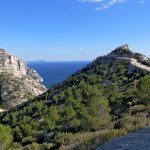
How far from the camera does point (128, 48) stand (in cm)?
11575

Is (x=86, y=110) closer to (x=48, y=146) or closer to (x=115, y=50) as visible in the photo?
(x=48, y=146)

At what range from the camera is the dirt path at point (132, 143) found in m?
13.1

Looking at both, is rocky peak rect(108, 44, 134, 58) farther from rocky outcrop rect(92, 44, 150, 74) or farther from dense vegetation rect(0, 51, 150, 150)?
dense vegetation rect(0, 51, 150, 150)

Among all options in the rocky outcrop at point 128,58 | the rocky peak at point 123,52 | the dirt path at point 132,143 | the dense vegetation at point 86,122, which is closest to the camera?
the dirt path at point 132,143

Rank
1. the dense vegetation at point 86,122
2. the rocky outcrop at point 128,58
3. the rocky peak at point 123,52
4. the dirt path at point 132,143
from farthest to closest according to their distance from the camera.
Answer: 1. the rocky peak at point 123,52
2. the rocky outcrop at point 128,58
3. the dense vegetation at point 86,122
4. the dirt path at point 132,143

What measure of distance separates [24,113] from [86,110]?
4026 centimetres

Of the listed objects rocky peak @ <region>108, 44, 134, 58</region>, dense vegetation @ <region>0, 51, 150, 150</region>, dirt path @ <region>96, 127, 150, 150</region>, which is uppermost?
rocky peak @ <region>108, 44, 134, 58</region>

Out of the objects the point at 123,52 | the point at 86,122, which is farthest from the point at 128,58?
the point at 86,122

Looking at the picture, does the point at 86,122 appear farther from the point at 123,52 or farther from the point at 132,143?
the point at 123,52

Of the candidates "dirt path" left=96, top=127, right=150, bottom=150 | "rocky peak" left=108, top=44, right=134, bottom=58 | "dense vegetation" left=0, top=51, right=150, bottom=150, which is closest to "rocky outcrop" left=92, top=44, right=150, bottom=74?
"rocky peak" left=108, top=44, right=134, bottom=58

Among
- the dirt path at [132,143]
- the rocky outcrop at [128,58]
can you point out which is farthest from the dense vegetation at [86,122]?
the rocky outcrop at [128,58]

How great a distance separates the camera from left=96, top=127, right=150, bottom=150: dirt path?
13102 mm

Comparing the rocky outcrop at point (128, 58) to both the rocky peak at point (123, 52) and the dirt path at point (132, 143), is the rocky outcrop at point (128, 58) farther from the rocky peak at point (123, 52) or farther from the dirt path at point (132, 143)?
the dirt path at point (132, 143)

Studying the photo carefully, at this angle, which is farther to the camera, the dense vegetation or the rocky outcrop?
the rocky outcrop
